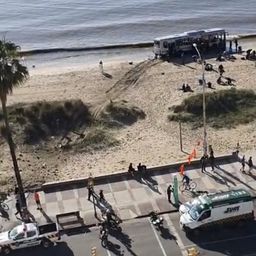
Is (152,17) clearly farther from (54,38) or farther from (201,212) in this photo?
(201,212)

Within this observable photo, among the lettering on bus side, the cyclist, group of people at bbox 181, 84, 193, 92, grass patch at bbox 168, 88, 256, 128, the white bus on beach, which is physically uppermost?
the white bus on beach

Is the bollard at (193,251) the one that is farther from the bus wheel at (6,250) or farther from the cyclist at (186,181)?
the bus wheel at (6,250)

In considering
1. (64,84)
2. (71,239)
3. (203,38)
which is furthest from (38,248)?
(203,38)

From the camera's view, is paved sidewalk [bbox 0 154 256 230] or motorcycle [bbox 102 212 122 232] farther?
paved sidewalk [bbox 0 154 256 230]

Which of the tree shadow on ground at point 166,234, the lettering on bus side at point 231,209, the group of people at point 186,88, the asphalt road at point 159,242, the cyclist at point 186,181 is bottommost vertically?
the asphalt road at point 159,242

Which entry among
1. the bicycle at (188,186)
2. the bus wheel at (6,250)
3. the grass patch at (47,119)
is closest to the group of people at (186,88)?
the grass patch at (47,119)

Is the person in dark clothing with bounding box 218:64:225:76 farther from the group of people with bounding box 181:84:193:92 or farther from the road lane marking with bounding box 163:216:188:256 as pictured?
the road lane marking with bounding box 163:216:188:256

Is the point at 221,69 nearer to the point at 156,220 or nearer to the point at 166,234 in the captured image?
the point at 156,220

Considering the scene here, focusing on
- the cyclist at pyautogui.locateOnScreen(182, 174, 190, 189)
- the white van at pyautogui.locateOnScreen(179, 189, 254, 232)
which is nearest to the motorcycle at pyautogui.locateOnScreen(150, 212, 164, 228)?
A: the white van at pyautogui.locateOnScreen(179, 189, 254, 232)
